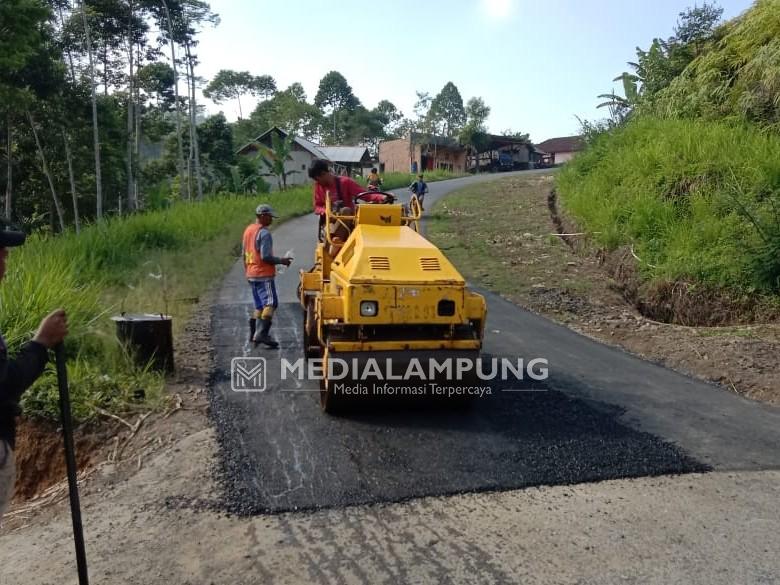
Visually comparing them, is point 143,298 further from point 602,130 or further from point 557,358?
point 602,130

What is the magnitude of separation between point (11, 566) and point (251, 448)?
5.32ft

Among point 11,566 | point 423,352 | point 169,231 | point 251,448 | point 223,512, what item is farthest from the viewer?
point 169,231

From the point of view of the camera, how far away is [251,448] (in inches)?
186

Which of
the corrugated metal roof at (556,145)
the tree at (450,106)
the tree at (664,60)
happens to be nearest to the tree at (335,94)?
the tree at (450,106)

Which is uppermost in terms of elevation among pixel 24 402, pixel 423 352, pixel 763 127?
pixel 763 127

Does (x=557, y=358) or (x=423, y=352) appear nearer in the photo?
(x=423, y=352)

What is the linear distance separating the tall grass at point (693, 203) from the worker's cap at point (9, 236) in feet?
29.2

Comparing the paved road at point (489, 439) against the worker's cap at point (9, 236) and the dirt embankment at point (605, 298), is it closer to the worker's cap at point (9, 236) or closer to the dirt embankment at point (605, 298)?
the dirt embankment at point (605, 298)

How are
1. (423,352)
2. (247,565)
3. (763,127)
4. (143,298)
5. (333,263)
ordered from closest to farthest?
(247,565)
(423,352)
(333,263)
(143,298)
(763,127)

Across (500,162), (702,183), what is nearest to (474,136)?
(500,162)

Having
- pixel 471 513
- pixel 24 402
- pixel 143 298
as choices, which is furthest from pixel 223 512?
pixel 143 298

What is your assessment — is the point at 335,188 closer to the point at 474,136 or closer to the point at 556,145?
the point at 474,136

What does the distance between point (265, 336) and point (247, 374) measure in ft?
3.35

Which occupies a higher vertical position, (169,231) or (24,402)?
(169,231)
